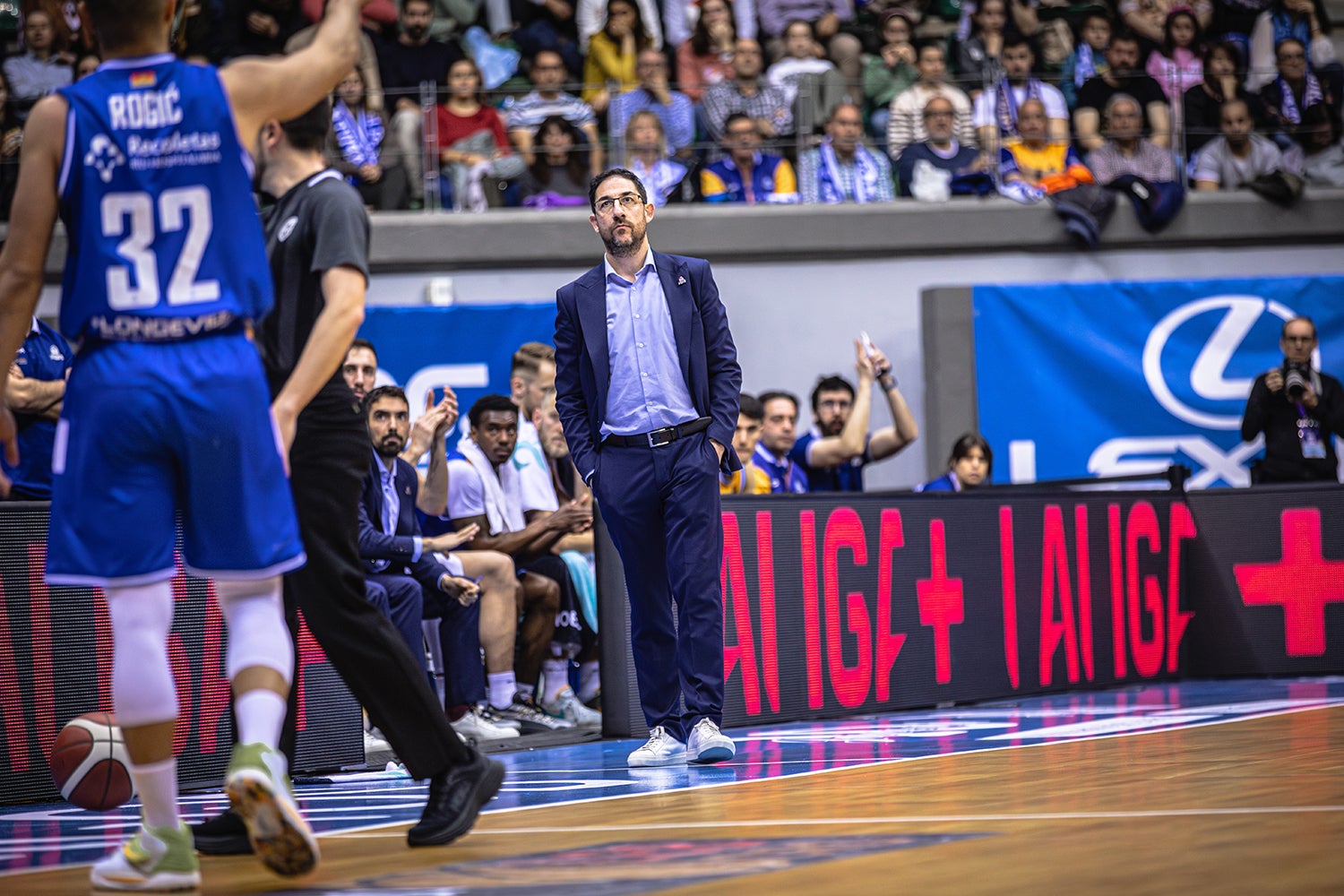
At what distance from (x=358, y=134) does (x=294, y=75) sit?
30.0 feet

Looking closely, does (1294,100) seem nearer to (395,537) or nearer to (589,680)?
(589,680)

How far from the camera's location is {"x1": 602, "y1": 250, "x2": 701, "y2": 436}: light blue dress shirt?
6.29m

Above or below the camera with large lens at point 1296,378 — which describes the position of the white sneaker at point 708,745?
below

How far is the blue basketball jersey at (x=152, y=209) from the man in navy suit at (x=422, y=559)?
3783mm

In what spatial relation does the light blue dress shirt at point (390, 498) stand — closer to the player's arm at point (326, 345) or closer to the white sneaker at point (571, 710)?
the white sneaker at point (571, 710)

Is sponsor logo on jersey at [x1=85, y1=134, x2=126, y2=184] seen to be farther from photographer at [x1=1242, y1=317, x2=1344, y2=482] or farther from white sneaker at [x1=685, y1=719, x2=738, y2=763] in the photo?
photographer at [x1=1242, y1=317, x2=1344, y2=482]

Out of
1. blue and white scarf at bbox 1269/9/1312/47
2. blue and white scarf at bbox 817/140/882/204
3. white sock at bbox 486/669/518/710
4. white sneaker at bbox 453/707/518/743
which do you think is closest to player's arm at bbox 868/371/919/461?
blue and white scarf at bbox 817/140/882/204

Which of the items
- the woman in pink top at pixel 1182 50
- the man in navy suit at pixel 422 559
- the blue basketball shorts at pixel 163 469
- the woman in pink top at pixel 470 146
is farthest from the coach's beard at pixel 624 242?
the woman in pink top at pixel 1182 50

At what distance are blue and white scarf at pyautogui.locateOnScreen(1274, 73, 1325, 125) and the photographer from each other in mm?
2740

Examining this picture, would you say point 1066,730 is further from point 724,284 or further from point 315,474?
point 724,284

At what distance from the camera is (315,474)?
12.9ft

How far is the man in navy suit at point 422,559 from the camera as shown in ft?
23.8

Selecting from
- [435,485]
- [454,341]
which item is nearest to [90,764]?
[435,485]

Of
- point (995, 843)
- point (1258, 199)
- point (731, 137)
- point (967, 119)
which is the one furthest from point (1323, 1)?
point (995, 843)
